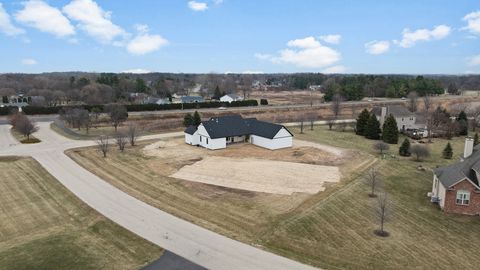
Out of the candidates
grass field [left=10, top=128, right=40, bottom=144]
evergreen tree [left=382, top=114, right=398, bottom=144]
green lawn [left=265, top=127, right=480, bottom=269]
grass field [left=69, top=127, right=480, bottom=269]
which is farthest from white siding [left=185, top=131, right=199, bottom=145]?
evergreen tree [left=382, top=114, right=398, bottom=144]

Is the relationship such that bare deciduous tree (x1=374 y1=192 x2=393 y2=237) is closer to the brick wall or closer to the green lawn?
the green lawn

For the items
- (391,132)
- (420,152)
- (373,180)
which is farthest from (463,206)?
(391,132)

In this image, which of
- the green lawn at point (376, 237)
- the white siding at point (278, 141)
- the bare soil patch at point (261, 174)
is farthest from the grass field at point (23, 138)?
the green lawn at point (376, 237)

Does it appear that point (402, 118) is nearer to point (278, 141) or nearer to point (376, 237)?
point (278, 141)

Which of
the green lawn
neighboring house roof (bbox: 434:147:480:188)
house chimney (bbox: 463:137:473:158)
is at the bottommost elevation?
the green lawn

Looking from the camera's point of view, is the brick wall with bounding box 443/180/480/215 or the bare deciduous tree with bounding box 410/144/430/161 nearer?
the brick wall with bounding box 443/180/480/215

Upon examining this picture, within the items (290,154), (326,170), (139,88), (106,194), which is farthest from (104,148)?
(139,88)
